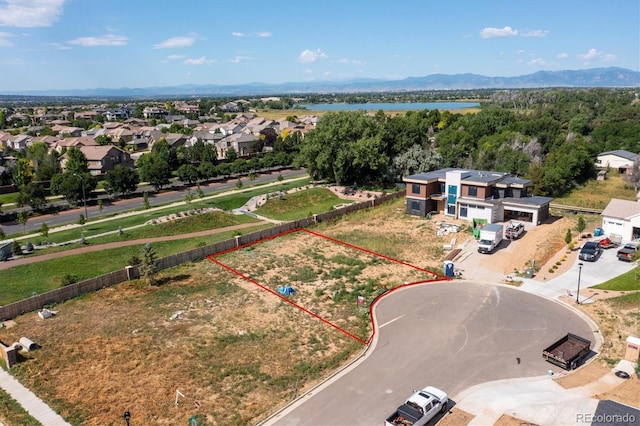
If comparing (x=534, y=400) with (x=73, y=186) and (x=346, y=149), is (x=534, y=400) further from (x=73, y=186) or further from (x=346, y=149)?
(x=73, y=186)

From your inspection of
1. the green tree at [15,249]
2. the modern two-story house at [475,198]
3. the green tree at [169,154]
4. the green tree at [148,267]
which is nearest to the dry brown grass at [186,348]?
the green tree at [148,267]

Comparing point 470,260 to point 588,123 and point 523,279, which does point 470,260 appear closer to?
point 523,279

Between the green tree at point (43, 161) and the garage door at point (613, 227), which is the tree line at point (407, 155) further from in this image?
the green tree at point (43, 161)

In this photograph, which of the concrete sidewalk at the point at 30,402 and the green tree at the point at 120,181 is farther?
the green tree at the point at 120,181

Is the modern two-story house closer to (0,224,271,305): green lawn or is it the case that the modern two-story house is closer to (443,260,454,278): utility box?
(443,260,454,278): utility box

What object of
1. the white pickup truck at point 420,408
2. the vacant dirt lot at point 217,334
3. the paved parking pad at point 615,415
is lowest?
the vacant dirt lot at point 217,334

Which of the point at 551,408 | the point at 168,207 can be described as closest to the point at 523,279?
the point at 551,408

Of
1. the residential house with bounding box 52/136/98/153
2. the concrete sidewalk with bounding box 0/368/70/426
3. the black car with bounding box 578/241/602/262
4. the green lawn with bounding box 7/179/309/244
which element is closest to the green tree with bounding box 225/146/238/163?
the green lawn with bounding box 7/179/309/244
